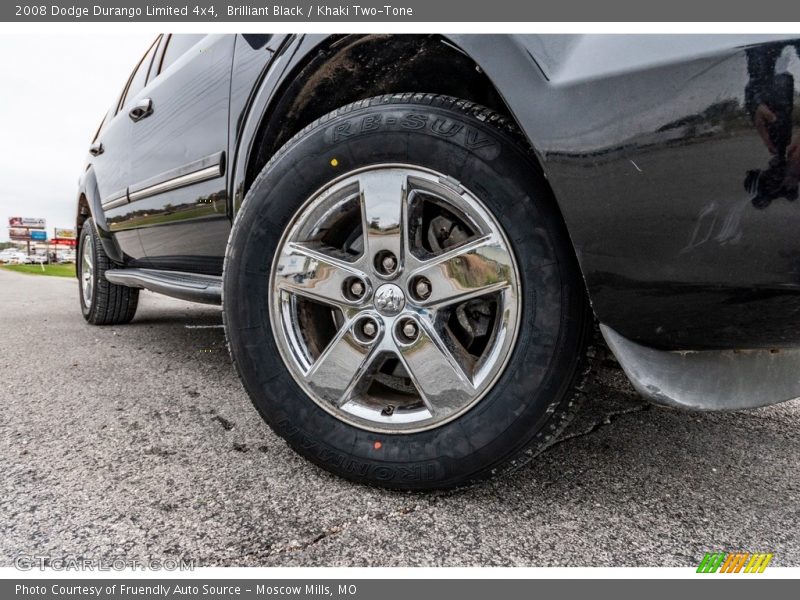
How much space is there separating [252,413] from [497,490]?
91 cm

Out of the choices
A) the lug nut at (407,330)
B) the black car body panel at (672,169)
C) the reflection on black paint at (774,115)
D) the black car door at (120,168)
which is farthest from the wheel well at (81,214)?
the reflection on black paint at (774,115)

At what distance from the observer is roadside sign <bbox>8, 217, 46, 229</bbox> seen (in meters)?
61.5

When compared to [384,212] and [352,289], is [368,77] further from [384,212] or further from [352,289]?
[352,289]

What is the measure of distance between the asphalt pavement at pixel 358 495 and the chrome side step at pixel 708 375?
303 millimetres

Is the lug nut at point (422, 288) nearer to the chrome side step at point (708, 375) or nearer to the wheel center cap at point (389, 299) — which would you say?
the wheel center cap at point (389, 299)

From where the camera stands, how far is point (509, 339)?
1.07 metres

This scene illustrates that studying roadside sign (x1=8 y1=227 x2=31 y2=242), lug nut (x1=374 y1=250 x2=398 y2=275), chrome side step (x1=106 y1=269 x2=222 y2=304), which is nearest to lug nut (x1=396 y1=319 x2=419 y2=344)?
lug nut (x1=374 y1=250 x2=398 y2=275)

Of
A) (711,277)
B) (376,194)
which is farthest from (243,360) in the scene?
(711,277)

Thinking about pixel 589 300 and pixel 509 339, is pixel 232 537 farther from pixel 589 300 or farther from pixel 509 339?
pixel 589 300

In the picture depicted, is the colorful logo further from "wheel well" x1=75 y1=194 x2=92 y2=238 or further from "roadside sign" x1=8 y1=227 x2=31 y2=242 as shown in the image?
"roadside sign" x1=8 y1=227 x2=31 y2=242

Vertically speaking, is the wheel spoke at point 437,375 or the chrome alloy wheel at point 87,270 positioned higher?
the wheel spoke at point 437,375

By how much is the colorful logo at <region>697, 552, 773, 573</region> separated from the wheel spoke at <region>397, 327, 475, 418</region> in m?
0.54

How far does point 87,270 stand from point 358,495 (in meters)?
3.49

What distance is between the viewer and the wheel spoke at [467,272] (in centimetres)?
107
